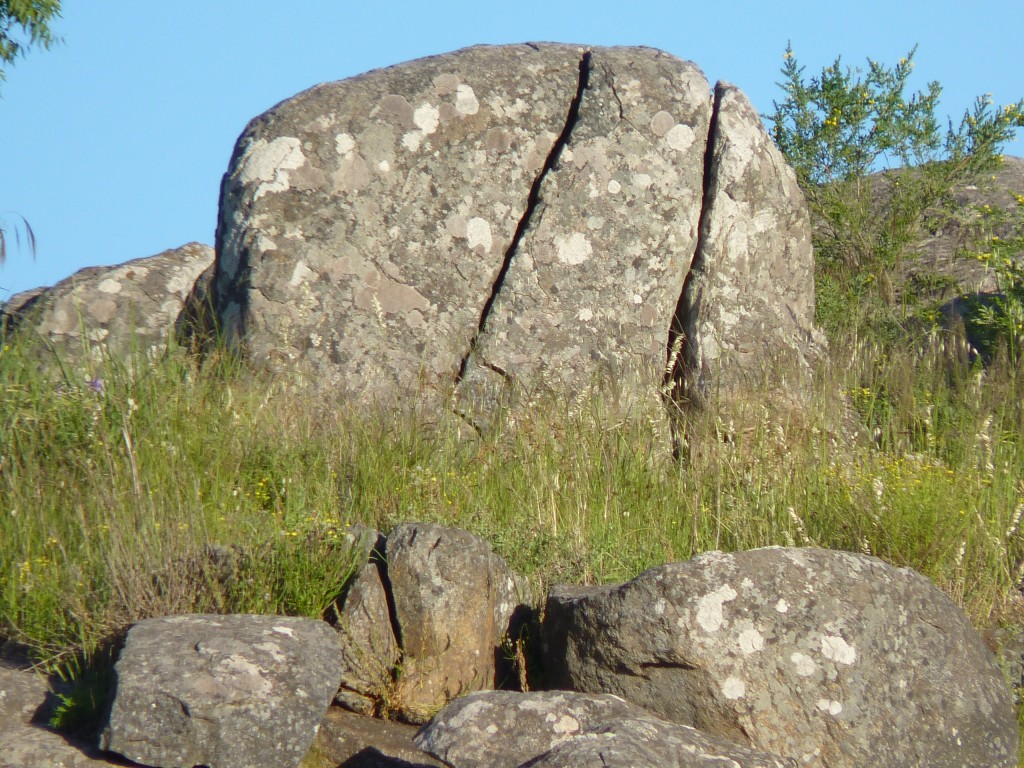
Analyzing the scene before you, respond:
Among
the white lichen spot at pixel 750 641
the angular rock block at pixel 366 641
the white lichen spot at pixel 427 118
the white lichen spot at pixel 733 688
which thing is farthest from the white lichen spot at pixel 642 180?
the white lichen spot at pixel 733 688

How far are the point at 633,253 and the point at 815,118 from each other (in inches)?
131

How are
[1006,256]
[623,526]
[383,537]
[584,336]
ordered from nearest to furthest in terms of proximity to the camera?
[383,537], [623,526], [584,336], [1006,256]

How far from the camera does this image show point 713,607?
3.69m

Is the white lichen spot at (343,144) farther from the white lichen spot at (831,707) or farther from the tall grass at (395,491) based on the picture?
the white lichen spot at (831,707)

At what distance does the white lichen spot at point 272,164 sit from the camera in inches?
240

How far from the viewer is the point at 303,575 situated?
394 cm

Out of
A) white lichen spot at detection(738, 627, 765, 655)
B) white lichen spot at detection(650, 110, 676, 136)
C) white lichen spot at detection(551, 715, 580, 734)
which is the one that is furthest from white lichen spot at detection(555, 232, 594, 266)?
white lichen spot at detection(551, 715, 580, 734)

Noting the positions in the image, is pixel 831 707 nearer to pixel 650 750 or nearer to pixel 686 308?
pixel 650 750

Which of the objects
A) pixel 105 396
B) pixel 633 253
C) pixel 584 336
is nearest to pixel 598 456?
pixel 584 336

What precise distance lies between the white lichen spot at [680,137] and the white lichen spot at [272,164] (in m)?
1.95

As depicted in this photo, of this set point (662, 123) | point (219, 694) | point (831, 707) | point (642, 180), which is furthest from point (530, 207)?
point (219, 694)

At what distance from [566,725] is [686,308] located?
335 centimetres

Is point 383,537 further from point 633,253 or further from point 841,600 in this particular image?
point 633,253

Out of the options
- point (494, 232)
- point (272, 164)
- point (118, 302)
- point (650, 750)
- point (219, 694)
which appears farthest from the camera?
point (118, 302)
